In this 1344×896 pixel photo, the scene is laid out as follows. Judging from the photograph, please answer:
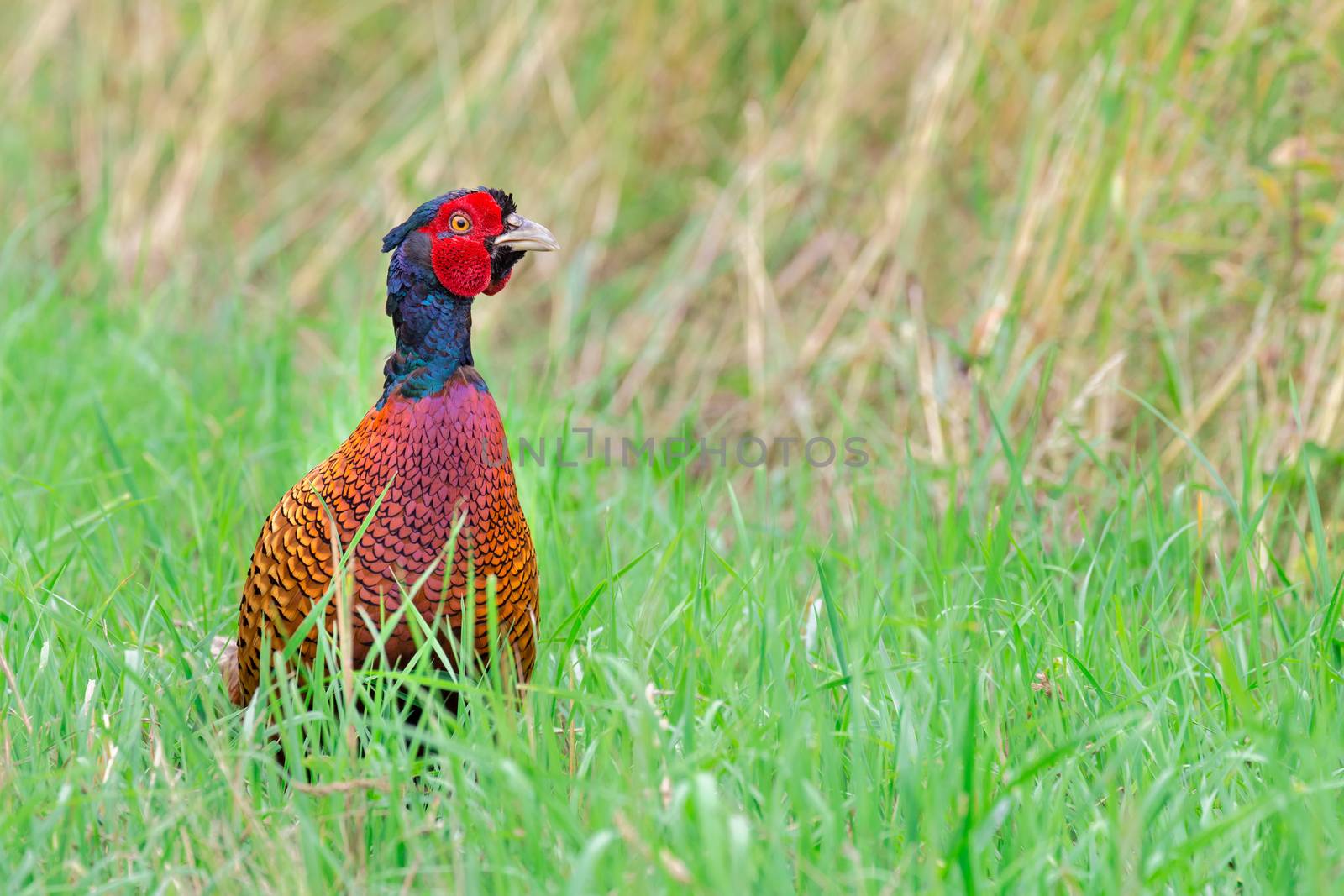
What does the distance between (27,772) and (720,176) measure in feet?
14.4

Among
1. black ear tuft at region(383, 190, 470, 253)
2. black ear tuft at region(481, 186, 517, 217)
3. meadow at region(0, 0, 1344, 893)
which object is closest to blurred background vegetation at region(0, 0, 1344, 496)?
meadow at region(0, 0, 1344, 893)

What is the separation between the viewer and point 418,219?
271cm

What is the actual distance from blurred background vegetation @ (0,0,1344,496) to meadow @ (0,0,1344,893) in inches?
1.0

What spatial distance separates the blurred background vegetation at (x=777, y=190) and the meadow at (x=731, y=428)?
0.09 ft

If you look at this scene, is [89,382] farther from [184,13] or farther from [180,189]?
[184,13]

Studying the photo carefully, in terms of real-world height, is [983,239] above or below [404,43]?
below

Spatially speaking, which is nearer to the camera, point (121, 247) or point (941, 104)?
point (941, 104)

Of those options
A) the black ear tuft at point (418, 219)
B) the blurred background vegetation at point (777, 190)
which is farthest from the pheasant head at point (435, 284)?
the blurred background vegetation at point (777, 190)

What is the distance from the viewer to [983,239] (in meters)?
5.43

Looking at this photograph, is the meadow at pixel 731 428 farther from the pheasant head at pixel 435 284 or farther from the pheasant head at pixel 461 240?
the pheasant head at pixel 461 240

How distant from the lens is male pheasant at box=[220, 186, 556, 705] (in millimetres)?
2607

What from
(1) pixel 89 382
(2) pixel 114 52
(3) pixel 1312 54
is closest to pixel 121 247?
(2) pixel 114 52

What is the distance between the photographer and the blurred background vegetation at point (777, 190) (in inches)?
175

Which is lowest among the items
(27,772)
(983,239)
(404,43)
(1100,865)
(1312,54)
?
(1100,865)
